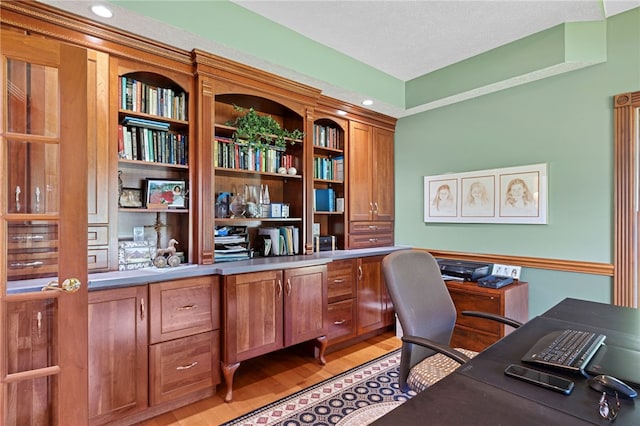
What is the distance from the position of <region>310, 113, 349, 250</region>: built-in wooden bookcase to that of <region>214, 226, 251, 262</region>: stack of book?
0.86m

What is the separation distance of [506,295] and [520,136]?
1.48 m

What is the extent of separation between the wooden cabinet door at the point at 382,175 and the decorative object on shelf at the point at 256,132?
1.25 meters

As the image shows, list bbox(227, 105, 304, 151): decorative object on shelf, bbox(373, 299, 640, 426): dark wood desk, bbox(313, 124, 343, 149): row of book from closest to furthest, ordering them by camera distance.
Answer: bbox(373, 299, 640, 426): dark wood desk < bbox(227, 105, 304, 151): decorative object on shelf < bbox(313, 124, 343, 149): row of book

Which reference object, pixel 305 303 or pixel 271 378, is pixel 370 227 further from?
pixel 271 378

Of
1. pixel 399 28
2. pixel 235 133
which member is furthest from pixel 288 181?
pixel 399 28

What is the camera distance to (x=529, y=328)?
4.64ft

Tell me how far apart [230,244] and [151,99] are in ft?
4.13

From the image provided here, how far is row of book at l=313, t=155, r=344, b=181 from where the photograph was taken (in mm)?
3418

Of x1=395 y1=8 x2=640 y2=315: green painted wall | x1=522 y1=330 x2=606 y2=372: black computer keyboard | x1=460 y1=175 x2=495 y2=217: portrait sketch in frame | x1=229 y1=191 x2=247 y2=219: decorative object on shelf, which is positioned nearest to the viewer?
x1=522 y1=330 x2=606 y2=372: black computer keyboard

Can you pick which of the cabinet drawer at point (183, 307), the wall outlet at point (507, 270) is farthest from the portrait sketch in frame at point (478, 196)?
the cabinet drawer at point (183, 307)

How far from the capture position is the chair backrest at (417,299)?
1.55 metres

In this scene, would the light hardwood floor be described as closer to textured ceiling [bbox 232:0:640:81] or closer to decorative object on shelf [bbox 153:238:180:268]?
decorative object on shelf [bbox 153:238:180:268]

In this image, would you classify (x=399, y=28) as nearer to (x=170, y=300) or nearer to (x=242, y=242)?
(x=242, y=242)

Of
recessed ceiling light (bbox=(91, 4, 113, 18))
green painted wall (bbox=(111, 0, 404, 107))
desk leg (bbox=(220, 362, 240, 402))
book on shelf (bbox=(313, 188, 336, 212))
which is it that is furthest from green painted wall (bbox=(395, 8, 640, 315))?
recessed ceiling light (bbox=(91, 4, 113, 18))
